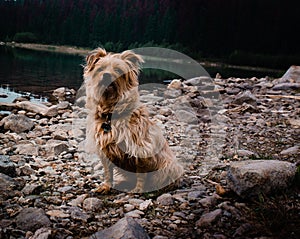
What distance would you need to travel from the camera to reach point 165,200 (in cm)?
387

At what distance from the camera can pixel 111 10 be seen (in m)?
78.0

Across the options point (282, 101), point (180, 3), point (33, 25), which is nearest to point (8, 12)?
point (33, 25)

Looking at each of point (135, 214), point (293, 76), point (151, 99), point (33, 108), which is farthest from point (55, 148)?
point (293, 76)

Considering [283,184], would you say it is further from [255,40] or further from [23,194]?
[255,40]

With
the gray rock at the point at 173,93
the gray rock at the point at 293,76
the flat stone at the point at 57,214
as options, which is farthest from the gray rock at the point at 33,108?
the gray rock at the point at 293,76

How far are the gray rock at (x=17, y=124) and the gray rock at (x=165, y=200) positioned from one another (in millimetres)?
4270

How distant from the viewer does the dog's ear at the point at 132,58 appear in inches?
178

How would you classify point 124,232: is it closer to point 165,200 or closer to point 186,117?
point 165,200

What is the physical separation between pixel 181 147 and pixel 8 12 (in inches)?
3951

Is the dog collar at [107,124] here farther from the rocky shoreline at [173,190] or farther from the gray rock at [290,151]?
the gray rock at [290,151]

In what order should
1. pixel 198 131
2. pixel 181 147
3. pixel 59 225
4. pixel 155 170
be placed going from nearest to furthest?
pixel 59 225 < pixel 155 170 < pixel 181 147 < pixel 198 131

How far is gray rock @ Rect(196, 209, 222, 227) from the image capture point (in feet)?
10.6

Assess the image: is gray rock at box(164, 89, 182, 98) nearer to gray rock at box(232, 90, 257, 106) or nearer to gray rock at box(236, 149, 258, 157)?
gray rock at box(232, 90, 257, 106)

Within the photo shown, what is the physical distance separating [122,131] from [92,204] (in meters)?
0.95
